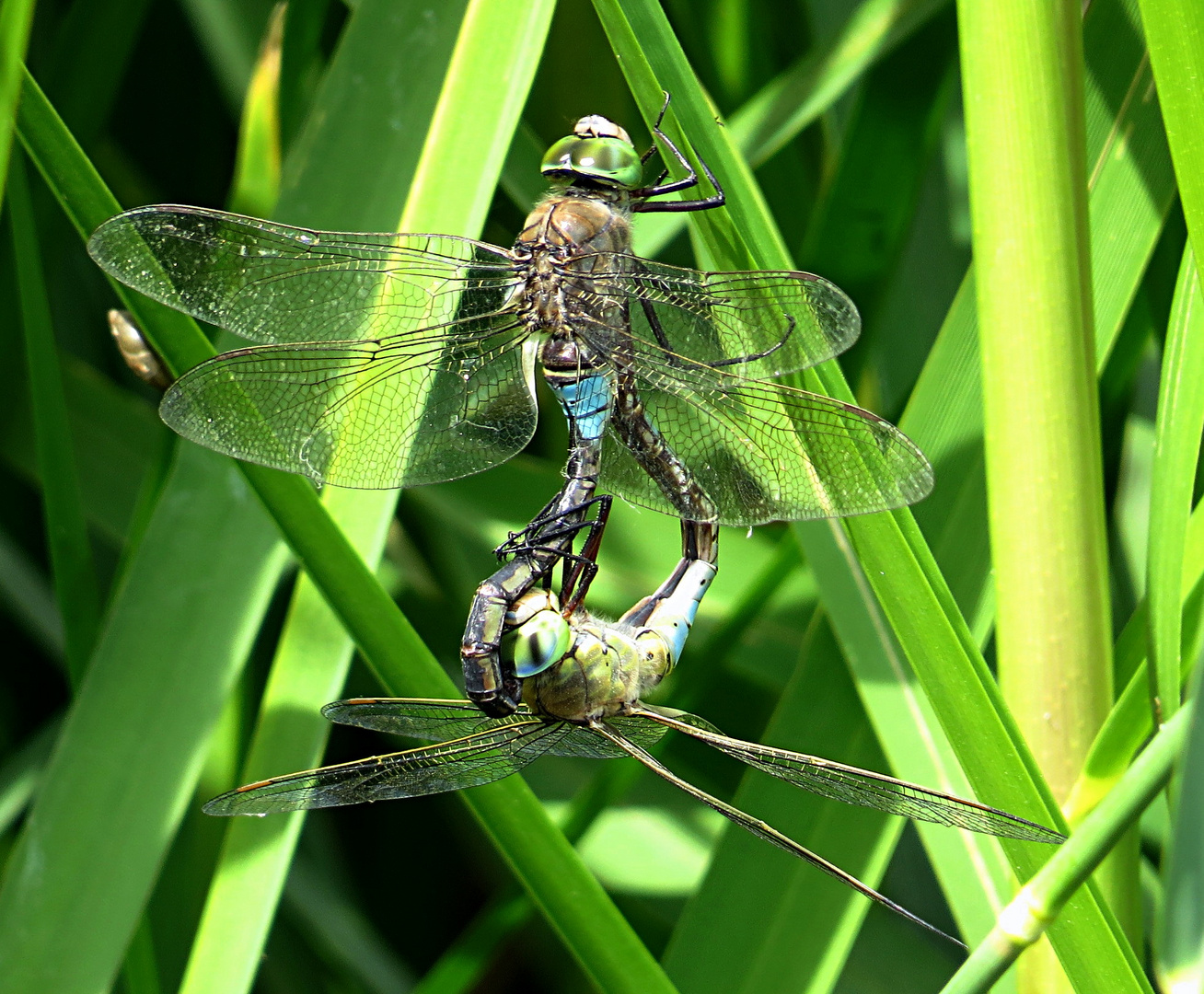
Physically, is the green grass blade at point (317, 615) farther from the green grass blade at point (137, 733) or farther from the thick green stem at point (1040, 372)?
the thick green stem at point (1040, 372)

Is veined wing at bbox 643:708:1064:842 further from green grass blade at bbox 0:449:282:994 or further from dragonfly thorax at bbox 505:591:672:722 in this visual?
green grass blade at bbox 0:449:282:994

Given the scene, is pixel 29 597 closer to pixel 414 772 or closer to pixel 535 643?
pixel 414 772

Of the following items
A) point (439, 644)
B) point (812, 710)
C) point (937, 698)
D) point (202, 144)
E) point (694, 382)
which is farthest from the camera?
point (202, 144)

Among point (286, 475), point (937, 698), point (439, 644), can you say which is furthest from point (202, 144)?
point (937, 698)

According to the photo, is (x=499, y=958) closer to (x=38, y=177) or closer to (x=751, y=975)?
(x=751, y=975)

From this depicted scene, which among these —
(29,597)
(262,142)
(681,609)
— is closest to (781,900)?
(681,609)

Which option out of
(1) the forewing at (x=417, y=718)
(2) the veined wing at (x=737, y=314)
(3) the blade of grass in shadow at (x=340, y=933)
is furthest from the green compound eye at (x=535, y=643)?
(3) the blade of grass in shadow at (x=340, y=933)

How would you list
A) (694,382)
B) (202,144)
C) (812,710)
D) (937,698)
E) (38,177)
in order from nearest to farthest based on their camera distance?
(937,698) < (694,382) < (812,710) < (38,177) < (202,144)
